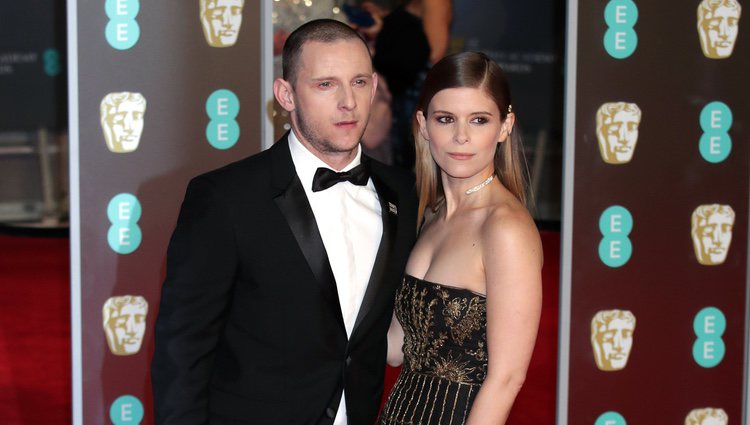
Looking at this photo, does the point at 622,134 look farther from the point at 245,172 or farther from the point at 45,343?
the point at 45,343

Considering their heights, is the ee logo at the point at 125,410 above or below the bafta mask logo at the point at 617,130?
below

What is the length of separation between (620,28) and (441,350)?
1726mm

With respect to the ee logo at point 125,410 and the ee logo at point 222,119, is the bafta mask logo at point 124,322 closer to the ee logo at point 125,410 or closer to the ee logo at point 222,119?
the ee logo at point 125,410

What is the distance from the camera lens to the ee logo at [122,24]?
311cm

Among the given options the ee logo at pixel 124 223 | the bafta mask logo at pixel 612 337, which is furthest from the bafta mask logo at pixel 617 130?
the ee logo at pixel 124 223

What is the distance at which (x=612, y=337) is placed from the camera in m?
3.53

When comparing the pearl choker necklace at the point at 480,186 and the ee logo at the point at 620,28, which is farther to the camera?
the ee logo at the point at 620,28

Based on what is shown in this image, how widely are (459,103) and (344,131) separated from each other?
0.89 ft

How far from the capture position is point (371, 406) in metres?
2.22

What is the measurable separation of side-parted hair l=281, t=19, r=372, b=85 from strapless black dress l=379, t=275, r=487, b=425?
554mm

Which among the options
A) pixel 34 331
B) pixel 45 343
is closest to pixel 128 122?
pixel 45 343

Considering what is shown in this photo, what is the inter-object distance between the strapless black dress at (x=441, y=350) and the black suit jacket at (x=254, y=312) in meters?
0.10

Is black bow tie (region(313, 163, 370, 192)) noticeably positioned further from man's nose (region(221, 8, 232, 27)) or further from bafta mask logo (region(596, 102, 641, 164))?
bafta mask logo (region(596, 102, 641, 164))

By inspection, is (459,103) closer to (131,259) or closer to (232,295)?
(232,295)
